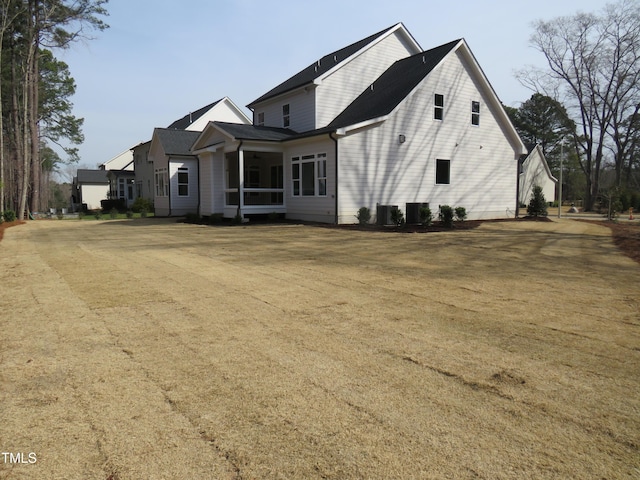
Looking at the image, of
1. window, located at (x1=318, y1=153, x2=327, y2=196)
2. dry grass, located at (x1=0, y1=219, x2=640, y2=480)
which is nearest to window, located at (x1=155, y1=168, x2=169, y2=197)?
window, located at (x1=318, y1=153, x2=327, y2=196)

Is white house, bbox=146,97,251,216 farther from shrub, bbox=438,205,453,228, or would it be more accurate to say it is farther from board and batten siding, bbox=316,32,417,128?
shrub, bbox=438,205,453,228

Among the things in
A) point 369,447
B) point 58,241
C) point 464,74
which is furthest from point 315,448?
point 464,74

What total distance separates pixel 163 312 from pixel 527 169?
46645 mm

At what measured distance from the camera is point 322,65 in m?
22.5

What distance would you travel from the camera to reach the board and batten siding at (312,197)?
16641mm

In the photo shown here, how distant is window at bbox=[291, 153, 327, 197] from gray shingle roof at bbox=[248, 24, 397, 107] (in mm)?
3935

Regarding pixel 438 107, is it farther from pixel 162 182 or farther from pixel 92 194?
pixel 92 194

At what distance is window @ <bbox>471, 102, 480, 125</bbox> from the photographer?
2069 centimetres

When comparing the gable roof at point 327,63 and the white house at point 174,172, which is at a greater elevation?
the gable roof at point 327,63

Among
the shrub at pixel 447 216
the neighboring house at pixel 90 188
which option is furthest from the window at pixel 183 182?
the neighboring house at pixel 90 188

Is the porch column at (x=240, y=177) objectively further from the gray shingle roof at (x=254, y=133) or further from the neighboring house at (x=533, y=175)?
the neighboring house at (x=533, y=175)

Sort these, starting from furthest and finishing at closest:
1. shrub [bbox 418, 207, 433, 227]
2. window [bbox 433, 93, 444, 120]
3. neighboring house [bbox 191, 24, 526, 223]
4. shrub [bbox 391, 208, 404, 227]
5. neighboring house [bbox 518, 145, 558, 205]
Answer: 1. neighboring house [bbox 518, 145, 558, 205]
2. window [bbox 433, 93, 444, 120]
3. neighboring house [bbox 191, 24, 526, 223]
4. shrub [bbox 418, 207, 433, 227]
5. shrub [bbox 391, 208, 404, 227]

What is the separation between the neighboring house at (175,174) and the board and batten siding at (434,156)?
11760 mm

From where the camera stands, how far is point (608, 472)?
214 centimetres
